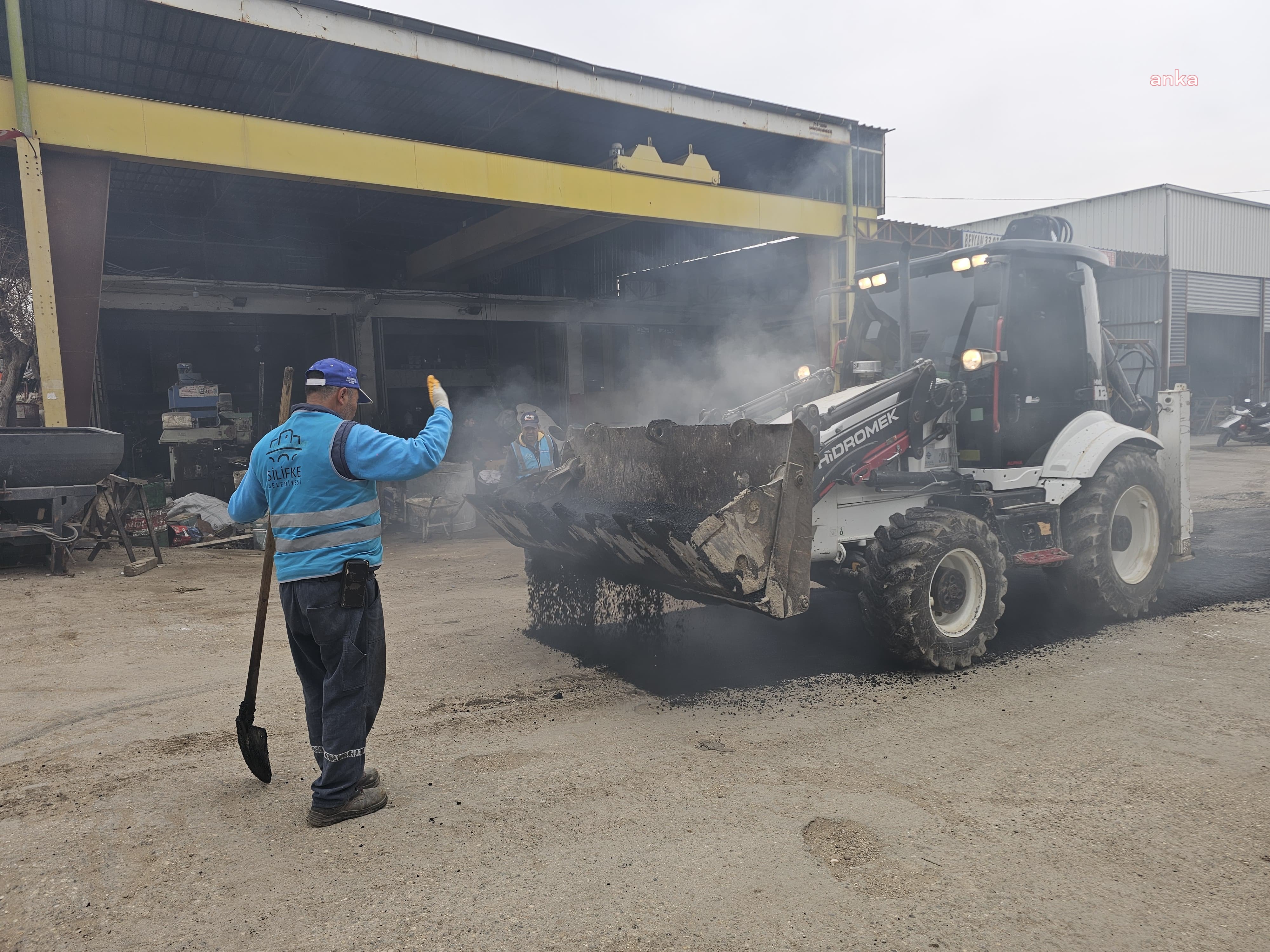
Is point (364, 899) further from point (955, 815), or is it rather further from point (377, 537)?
point (955, 815)

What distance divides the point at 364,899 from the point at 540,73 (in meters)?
11.9

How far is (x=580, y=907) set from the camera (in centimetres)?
256

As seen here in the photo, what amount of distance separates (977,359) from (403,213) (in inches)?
586

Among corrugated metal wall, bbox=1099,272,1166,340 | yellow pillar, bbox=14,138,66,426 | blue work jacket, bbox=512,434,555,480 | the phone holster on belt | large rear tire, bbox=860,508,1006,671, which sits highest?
corrugated metal wall, bbox=1099,272,1166,340

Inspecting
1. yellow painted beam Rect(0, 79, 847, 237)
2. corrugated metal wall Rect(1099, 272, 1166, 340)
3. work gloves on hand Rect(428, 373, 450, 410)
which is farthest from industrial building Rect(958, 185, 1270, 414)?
work gloves on hand Rect(428, 373, 450, 410)

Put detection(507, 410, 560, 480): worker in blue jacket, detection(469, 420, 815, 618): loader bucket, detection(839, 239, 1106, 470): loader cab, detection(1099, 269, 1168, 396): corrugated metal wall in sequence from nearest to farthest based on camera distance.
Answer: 1. detection(469, 420, 815, 618): loader bucket
2. detection(839, 239, 1106, 470): loader cab
3. detection(507, 410, 560, 480): worker in blue jacket
4. detection(1099, 269, 1168, 396): corrugated metal wall

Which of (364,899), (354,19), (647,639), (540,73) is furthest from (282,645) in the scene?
(540,73)

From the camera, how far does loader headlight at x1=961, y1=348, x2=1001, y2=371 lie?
18.3 feet

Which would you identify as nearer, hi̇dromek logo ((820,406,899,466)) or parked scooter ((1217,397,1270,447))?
hi̇dromek logo ((820,406,899,466))

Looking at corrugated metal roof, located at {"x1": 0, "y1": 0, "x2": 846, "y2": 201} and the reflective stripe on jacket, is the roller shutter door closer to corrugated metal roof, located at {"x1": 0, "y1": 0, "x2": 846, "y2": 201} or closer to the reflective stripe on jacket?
corrugated metal roof, located at {"x1": 0, "y1": 0, "x2": 846, "y2": 201}

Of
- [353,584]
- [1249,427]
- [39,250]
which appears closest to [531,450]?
[353,584]

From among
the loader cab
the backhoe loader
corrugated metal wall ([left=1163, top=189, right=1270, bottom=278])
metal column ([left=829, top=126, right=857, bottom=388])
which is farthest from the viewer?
corrugated metal wall ([left=1163, top=189, right=1270, bottom=278])

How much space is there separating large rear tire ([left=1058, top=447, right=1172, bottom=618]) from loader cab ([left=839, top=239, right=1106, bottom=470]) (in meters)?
0.48

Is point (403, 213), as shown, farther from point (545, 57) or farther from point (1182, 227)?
point (1182, 227)
